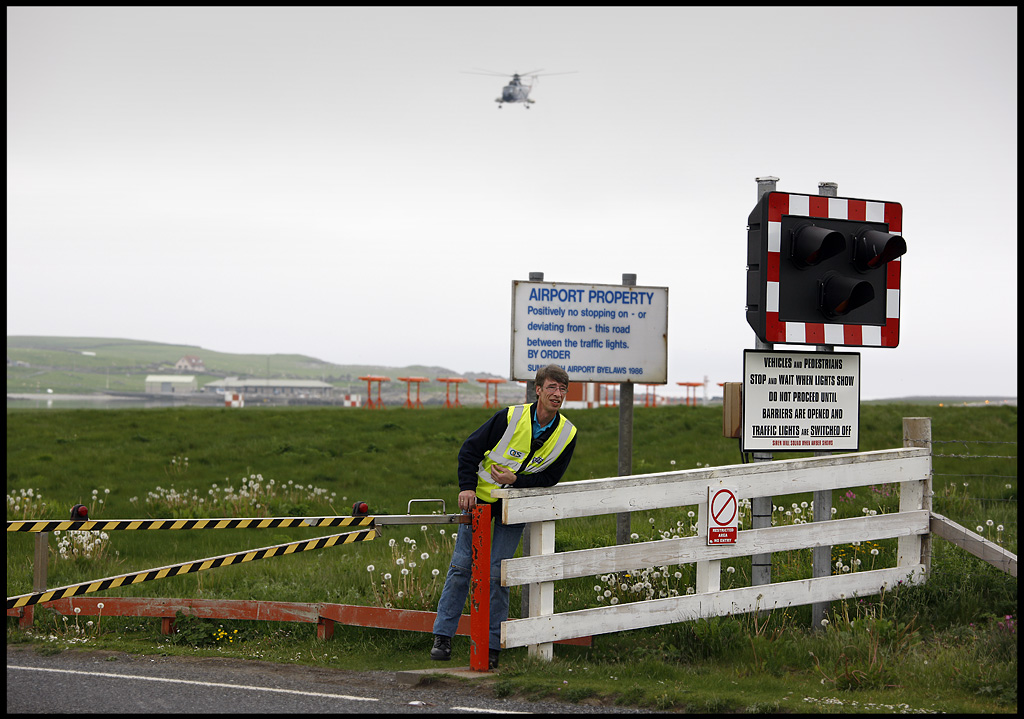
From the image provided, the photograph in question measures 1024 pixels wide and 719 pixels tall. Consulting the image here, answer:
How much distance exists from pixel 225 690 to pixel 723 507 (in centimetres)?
373

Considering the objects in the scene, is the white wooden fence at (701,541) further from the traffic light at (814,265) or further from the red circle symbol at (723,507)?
the traffic light at (814,265)

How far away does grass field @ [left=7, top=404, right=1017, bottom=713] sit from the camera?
21.1 feet

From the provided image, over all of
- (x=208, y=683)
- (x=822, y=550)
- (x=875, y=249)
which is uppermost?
(x=875, y=249)

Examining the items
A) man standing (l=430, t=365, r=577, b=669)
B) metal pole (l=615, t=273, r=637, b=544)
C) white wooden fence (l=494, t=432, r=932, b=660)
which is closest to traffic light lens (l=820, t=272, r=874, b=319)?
white wooden fence (l=494, t=432, r=932, b=660)

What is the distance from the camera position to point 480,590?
707 cm

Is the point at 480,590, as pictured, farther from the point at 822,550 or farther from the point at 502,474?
the point at 822,550

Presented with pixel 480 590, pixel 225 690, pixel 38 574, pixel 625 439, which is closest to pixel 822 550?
pixel 625 439

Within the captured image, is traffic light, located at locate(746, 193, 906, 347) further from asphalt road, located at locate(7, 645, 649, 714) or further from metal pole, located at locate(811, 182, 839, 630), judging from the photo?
asphalt road, located at locate(7, 645, 649, 714)

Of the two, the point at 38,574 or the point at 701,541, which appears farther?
the point at 38,574

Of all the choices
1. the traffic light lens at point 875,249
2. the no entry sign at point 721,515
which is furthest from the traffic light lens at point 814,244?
the no entry sign at point 721,515

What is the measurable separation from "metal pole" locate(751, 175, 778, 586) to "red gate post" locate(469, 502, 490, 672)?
2256 mm

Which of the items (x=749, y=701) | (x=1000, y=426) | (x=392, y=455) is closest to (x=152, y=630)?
(x=749, y=701)

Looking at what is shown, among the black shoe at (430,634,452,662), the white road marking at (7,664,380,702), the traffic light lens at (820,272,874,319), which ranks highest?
the traffic light lens at (820,272,874,319)

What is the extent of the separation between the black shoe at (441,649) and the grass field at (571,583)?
0.15 meters
